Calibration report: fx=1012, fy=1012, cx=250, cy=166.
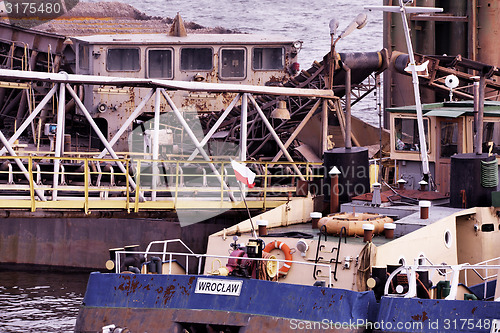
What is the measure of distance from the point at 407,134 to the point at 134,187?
295 inches

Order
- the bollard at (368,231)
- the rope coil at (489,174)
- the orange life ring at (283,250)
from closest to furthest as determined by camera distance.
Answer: the bollard at (368,231) < the orange life ring at (283,250) < the rope coil at (489,174)

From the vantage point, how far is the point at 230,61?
3700 cm

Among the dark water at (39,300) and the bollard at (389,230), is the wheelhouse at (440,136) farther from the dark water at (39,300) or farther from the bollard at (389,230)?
the dark water at (39,300)

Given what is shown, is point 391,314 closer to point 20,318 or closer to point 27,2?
point 20,318

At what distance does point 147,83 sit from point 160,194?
3619mm

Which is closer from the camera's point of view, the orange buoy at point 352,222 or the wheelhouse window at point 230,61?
the orange buoy at point 352,222

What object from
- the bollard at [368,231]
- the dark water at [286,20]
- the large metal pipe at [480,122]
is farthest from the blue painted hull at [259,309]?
the dark water at [286,20]

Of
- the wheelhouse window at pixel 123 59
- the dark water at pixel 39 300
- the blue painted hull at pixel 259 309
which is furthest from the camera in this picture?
the wheelhouse window at pixel 123 59

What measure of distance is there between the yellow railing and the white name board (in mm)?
5510

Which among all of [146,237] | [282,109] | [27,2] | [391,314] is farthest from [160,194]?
[27,2]

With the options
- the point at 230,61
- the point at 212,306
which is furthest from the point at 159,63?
the point at 212,306

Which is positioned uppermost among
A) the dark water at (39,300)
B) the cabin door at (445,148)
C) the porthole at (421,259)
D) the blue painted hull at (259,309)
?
the cabin door at (445,148)

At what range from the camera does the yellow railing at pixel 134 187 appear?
25.9 metres

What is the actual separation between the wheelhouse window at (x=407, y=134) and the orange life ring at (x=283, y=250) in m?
6.56
